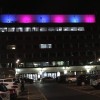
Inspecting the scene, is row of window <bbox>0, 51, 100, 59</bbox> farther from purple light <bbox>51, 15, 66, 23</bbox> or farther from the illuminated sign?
purple light <bbox>51, 15, 66, 23</bbox>

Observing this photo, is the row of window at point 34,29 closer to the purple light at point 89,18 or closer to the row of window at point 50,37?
the row of window at point 50,37

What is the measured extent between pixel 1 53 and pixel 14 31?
28.7 feet

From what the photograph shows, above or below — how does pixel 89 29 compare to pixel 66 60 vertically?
above

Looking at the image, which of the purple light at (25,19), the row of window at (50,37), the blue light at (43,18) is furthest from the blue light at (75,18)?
the purple light at (25,19)

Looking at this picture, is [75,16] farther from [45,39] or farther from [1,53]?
[1,53]

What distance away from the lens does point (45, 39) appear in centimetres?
Answer: 12562

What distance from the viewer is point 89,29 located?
130 metres

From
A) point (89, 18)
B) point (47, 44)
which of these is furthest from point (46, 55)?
point (89, 18)

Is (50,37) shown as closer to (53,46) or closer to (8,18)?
(53,46)

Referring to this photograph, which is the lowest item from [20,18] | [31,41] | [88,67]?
[88,67]

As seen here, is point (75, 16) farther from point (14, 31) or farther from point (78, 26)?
point (14, 31)

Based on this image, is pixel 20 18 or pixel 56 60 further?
pixel 20 18

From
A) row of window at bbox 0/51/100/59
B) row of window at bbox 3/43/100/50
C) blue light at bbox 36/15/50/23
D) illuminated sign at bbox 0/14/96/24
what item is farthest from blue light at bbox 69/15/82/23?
row of window at bbox 0/51/100/59
